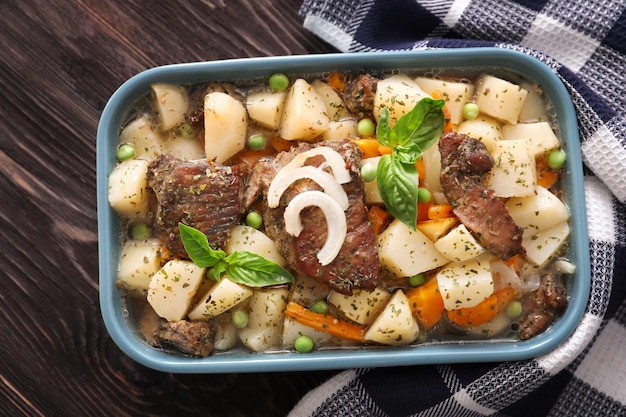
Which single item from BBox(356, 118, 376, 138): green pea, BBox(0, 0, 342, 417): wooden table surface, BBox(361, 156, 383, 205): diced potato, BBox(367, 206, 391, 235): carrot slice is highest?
BBox(356, 118, 376, 138): green pea

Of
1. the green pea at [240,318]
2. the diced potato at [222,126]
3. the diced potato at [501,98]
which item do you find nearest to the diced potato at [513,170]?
the diced potato at [501,98]

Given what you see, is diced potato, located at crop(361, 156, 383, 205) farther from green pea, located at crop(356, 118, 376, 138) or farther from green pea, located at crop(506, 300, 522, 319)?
green pea, located at crop(506, 300, 522, 319)

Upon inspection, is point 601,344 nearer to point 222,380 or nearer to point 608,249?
point 608,249

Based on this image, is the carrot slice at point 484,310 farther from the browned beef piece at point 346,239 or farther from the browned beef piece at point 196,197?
the browned beef piece at point 196,197

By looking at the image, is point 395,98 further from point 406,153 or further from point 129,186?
point 129,186

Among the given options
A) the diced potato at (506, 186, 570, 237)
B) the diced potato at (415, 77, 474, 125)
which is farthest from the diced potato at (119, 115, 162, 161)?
the diced potato at (506, 186, 570, 237)

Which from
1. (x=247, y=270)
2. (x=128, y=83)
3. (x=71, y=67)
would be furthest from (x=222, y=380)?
(x=71, y=67)

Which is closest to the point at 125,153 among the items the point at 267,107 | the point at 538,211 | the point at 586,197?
the point at 267,107
